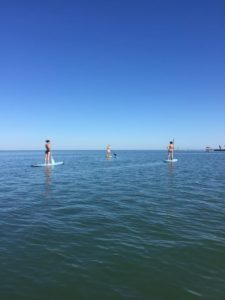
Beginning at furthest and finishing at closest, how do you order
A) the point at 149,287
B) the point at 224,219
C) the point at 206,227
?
the point at 224,219 → the point at 206,227 → the point at 149,287

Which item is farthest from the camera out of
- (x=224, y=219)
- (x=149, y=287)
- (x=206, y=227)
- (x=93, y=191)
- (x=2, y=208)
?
(x=93, y=191)

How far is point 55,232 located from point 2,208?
4.67 metres

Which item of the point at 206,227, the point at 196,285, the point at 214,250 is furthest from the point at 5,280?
the point at 206,227

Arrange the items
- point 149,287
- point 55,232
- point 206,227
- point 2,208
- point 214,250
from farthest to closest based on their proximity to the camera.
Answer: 1. point 2,208
2. point 206,227
3. point 55,232
4. point 214,250
5. point 149,287

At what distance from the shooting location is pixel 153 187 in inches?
733

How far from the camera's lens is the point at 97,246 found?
25.8 ft

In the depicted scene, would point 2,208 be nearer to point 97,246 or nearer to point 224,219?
point 97,246

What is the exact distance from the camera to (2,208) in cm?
1253

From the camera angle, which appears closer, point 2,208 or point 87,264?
point 87,264

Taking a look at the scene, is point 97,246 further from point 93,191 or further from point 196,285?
point 93,191

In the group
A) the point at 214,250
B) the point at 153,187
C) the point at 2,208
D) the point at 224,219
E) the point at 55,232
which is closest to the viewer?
the point at 214,250

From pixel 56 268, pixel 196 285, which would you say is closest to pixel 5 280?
pixel 56 268

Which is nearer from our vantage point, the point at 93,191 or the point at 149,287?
the point at 149,287

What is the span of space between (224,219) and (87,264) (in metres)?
6.43
